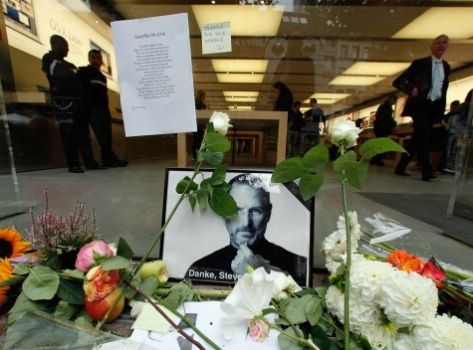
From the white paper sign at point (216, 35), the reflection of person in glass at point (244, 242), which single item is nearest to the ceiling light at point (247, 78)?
the white paper sign at point (216, 35)

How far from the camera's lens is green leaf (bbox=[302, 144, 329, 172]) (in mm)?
411

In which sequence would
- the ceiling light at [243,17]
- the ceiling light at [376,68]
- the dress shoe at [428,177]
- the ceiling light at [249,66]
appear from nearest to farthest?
1. the ceiling light at [243,17]
2. the dress shoe at [428,177]
3. the ceiling light at [249,66]
4. the ceiling light at [376,68]

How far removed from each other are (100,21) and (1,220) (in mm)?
888

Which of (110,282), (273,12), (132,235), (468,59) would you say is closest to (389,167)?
(468,59)

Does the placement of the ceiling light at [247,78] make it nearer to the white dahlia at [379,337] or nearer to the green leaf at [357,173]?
the green leaf at [357,173]

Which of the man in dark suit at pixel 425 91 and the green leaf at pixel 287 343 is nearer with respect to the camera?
the green leaf at pixel 287 343

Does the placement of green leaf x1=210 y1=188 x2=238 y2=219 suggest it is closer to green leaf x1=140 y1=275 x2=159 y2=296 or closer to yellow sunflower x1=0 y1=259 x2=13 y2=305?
green leaf x1=140 y1=275 x2=159 y2=296

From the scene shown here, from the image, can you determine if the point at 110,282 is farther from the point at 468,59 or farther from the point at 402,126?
the point at 468,59

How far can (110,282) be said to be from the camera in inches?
17.3

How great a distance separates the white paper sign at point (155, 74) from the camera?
56cm

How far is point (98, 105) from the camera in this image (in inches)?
60.1

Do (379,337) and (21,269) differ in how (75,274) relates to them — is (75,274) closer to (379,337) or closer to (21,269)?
(21,269)

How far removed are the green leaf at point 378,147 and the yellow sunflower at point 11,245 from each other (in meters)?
0.73

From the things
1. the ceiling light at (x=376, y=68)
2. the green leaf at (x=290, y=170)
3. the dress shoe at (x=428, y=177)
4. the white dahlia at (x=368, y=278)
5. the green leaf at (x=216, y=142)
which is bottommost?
the dress shoe at (x=428, y=177)
